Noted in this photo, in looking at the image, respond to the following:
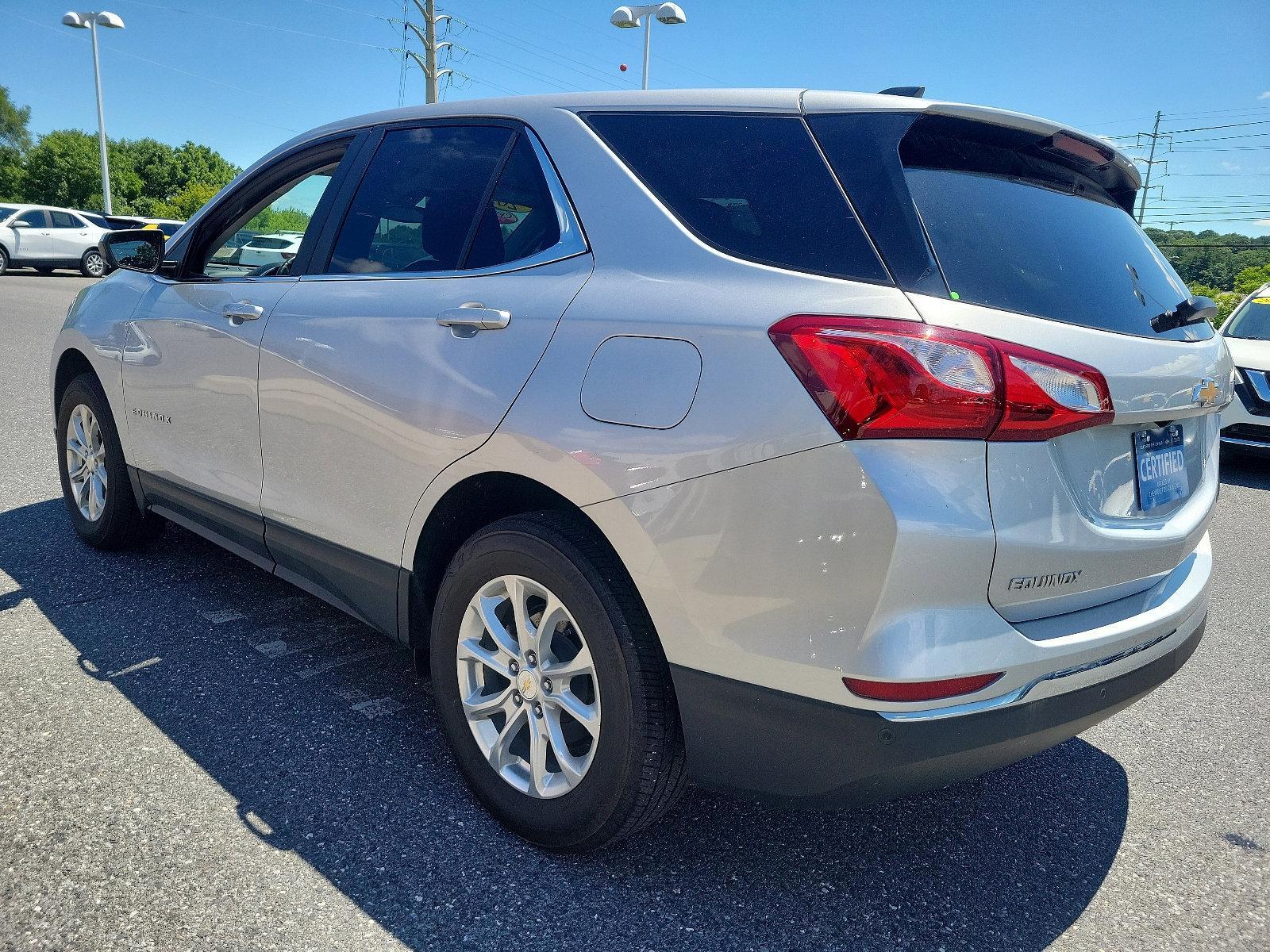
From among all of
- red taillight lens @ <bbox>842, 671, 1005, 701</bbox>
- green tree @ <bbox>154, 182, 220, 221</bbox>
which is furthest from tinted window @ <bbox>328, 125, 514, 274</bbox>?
green tree @ <bbox>154, 182, 220, 221</bbox>

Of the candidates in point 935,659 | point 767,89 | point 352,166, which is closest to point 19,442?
point 352,166

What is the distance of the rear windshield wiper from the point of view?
2240 millimetres

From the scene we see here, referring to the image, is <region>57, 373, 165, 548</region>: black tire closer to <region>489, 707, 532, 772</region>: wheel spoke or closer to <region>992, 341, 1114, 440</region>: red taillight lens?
<region>489, 707, 532, 772</region>: wheel spoke

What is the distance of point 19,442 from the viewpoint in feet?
21.4

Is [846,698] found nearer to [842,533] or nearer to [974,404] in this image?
[842,533]

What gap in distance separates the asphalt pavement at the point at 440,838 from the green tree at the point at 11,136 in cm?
7773

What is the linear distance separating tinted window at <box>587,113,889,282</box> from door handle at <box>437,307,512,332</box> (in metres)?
0.47

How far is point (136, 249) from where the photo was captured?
13.1 ft

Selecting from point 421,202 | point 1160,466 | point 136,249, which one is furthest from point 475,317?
point 136,249

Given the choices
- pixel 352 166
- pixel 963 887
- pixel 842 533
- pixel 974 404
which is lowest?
pixel 963 887

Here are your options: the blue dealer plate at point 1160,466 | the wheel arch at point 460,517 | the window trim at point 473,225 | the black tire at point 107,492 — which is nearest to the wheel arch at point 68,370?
the black tire at point 107,492

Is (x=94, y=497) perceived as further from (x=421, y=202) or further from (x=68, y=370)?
(x=421, y=202)

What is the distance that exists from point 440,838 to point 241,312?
1.82 m

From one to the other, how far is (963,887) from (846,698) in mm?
855
